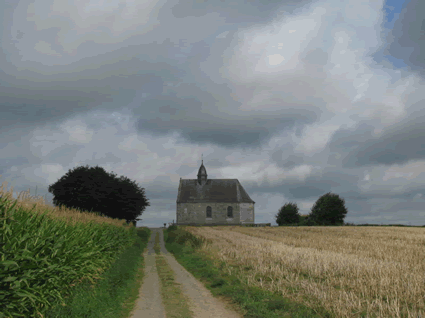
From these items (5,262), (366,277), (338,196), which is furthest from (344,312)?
(338,196)

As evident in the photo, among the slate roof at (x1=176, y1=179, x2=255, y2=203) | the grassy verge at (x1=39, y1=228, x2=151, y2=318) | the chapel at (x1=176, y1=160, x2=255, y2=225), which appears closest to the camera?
the grassy verge at (x1=39, y1=228, x2=151, y2=318)

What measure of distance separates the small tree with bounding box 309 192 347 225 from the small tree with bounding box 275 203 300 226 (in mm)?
4070

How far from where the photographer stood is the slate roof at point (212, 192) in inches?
2936

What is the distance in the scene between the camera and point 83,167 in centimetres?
5366

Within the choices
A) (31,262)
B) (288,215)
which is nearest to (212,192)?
(288,215)

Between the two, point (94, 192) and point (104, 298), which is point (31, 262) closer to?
point (104, 298)

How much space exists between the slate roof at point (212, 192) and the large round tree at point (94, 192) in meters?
19.1

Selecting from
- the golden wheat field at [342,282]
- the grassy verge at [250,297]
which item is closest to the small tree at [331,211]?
the golden wheat field at [342,282]

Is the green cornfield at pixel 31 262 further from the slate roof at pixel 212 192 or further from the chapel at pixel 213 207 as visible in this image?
the slate roof at pixel 212 192

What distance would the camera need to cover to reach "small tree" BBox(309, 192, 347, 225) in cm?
6612

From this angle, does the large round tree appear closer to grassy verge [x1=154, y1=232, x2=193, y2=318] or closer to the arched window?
the arched window

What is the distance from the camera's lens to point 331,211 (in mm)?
66250

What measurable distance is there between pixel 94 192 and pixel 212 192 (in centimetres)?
3071

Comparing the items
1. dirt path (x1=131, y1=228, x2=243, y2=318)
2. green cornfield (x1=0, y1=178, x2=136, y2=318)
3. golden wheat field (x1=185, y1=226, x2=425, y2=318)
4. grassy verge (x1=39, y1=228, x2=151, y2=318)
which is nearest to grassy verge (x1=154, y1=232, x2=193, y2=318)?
dirt path (x1=131, y1=228, x2=243, y2=318)
